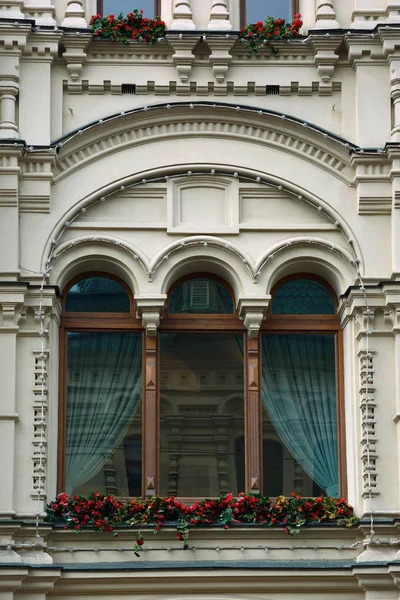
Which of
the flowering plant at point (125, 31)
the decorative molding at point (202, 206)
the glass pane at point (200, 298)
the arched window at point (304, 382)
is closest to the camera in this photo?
the arched window at point (304, 382)

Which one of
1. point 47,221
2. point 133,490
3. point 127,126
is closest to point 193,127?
→ point 127,126

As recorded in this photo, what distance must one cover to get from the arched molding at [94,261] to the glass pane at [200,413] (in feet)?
2.64

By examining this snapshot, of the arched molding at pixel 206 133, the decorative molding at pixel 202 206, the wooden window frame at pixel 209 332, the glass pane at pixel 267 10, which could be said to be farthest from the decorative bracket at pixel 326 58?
the wooden window frame at pixel 209 332

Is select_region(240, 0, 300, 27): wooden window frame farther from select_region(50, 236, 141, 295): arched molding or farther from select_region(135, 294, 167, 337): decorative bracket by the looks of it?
select_region(135, 294, 167, 337): decorative bracket

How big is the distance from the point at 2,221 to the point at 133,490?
10.8 ft

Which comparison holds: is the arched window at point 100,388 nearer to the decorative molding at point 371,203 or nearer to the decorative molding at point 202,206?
the decorative molding at point 202,206

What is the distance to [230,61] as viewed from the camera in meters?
20.7

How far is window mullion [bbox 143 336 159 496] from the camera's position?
1972 cm

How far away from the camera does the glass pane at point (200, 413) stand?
1983cm

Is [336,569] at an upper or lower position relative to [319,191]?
lower

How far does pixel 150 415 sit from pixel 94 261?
186 cm

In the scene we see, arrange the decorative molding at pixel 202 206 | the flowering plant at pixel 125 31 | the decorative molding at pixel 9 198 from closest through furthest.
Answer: the decorative molding at pixel 9 198 < the decorative molding at pixel 202 206 < the flowering plant at pixel 125 31

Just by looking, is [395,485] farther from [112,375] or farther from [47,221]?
[47,221]

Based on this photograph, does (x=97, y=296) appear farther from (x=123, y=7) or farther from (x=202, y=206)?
(x=123, y=7)
